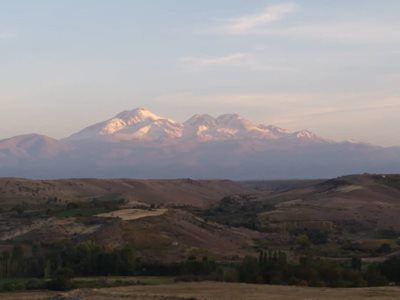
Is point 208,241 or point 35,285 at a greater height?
point 208,241

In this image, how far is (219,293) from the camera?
50250 mm

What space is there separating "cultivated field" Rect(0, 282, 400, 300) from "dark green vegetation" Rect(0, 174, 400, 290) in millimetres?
5631

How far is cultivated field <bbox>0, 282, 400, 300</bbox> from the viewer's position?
48.1 m

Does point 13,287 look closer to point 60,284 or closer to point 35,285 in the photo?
point 35,285

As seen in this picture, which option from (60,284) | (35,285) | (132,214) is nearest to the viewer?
(60,284)

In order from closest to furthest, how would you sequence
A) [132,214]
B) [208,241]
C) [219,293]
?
[219,293]
[208,241]
[132,214]

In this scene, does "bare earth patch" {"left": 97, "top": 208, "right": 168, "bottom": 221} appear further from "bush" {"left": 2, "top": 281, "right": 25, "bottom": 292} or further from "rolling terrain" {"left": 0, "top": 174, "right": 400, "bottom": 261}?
"bush" {"left": 2, "top": 281, "right": 25, "bottom": 292}

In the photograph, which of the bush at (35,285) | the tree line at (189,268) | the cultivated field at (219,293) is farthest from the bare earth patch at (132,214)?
the cultivated field at (219,293)

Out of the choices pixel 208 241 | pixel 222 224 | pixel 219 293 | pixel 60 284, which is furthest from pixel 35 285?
pixel 222 224

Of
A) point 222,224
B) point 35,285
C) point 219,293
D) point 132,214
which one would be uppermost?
point 132,214

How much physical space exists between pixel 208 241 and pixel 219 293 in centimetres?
4291

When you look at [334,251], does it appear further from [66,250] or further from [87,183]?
[87,183]

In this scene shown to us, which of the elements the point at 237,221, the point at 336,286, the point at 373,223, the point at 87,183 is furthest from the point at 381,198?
the point at 336,286

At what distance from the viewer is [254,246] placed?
313ft
